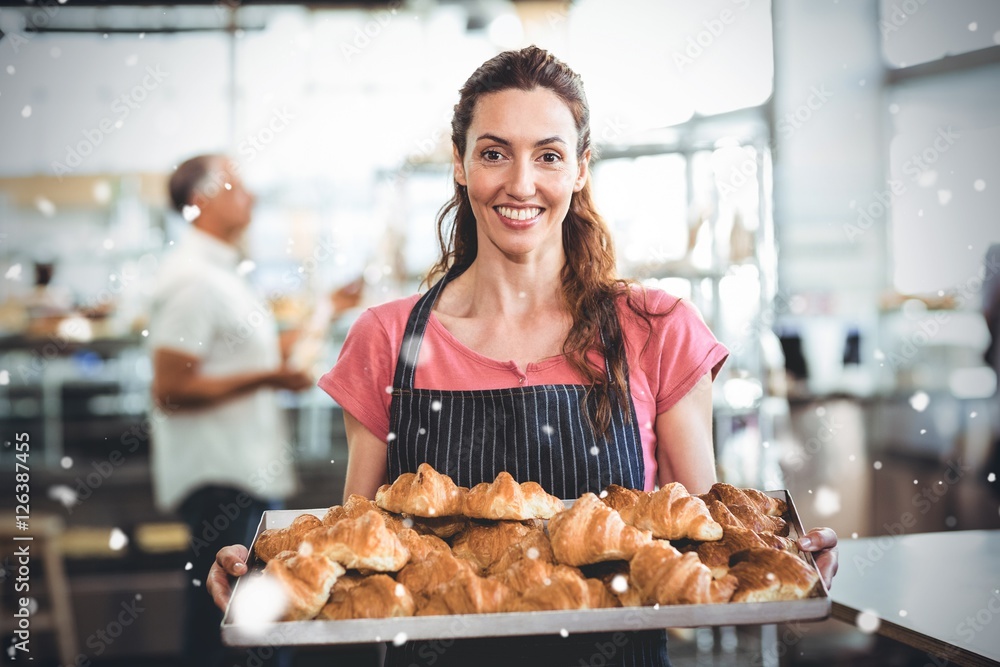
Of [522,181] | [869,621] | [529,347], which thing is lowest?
[869,621]

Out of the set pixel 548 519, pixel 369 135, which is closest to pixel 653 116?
pixel 369 135

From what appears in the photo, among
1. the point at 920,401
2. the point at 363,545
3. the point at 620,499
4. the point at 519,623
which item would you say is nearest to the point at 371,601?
the point at 363,545

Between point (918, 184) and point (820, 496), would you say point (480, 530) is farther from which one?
point (918, 184)

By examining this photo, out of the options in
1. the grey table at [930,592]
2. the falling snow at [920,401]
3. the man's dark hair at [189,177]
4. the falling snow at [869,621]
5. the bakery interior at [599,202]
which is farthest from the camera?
the falling snow at [920,401]

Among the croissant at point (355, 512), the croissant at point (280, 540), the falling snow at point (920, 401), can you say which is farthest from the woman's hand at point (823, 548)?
the falling snow at point (920, 401)

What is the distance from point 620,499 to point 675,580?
13.1 inches

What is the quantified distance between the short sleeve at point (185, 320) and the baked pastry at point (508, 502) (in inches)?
77.3

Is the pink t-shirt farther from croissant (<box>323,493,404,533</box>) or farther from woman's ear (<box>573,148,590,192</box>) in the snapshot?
croissant (<box>323,493,404,533</box>)

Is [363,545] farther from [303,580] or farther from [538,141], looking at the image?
[538,141]

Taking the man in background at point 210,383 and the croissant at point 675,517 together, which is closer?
the croissant at point 675,517

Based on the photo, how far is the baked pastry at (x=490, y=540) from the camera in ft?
4.40

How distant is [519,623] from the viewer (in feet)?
3.38

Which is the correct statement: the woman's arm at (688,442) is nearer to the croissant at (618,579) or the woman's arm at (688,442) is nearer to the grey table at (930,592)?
the grey table at (930,592)

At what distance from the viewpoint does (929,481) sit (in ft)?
20.4
